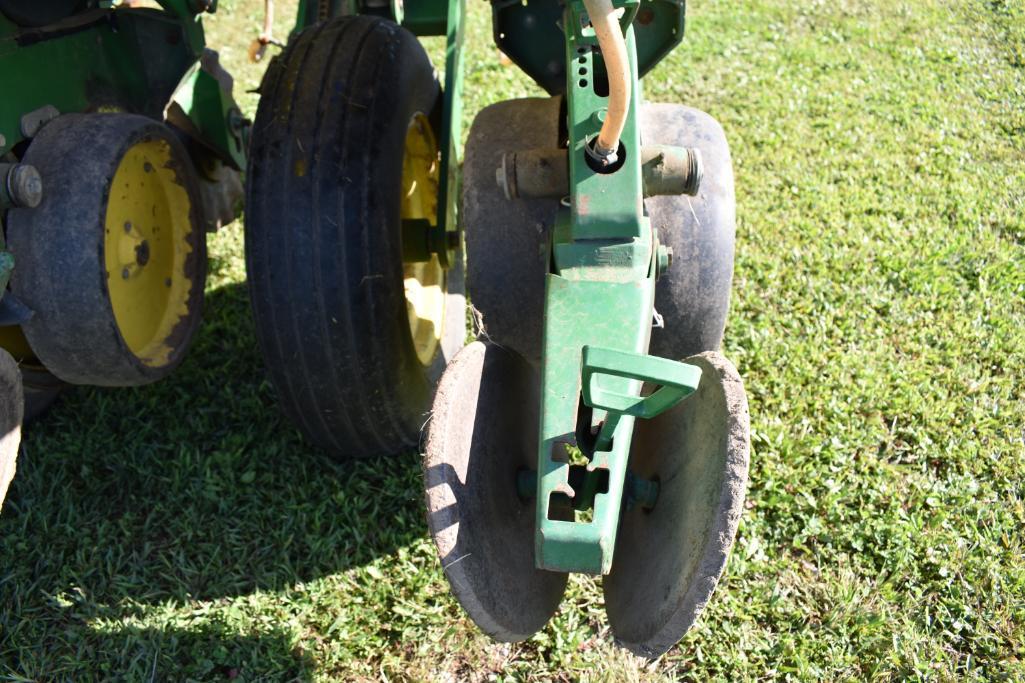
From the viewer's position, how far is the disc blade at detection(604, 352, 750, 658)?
61.5 inches

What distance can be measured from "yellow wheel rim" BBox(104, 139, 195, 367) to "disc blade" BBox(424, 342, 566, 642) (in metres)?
1.05

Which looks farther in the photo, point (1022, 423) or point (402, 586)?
point (1022, 423)

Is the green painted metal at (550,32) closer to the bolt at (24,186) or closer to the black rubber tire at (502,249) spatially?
the black rubber tire at (502,249)

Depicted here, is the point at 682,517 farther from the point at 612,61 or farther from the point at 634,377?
the point at 612,61

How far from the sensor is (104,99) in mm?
2674

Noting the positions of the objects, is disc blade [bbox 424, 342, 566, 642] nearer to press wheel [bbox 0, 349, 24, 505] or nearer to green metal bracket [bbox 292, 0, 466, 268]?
green metal bracket [bbox 292, 0, 466, 268]

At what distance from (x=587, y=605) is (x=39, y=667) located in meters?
1.46

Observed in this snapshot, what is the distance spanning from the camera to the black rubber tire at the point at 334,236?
2.30 metres

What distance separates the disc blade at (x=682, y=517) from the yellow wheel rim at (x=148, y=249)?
4.67 feet

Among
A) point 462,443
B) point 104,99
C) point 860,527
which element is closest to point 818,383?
point 860,527

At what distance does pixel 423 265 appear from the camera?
3.17m

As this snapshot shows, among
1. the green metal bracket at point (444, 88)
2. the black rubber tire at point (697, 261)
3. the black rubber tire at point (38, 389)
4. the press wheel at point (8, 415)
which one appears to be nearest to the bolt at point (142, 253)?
the black rubber tire at point (38, 389)

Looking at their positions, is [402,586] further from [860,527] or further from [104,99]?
[104,99]

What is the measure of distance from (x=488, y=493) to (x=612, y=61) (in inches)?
35.3
